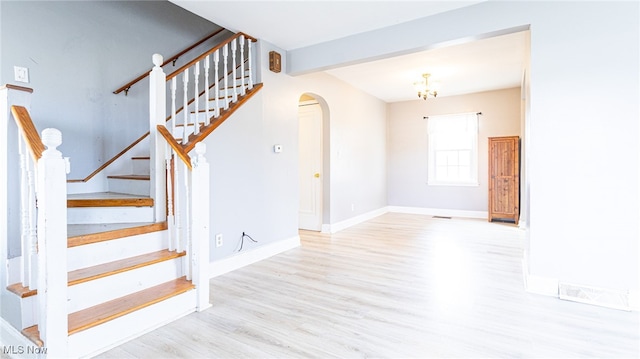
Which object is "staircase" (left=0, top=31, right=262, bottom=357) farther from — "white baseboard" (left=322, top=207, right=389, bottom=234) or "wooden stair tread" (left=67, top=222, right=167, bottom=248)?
"white baseboard" (left=322, top=207, right=389, bottom=234)

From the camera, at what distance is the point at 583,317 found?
2.32 m

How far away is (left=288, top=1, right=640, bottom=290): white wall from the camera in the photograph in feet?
7.98

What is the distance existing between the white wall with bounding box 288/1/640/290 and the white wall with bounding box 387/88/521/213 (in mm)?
4058

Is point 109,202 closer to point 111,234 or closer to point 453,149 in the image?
point 111,234

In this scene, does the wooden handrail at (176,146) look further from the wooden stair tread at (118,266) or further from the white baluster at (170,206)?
the wooden stair tread at (118,266)

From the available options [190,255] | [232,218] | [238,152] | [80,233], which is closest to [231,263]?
[232,218]

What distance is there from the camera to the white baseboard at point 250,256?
3344 mm

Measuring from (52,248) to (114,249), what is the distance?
715 millimetres

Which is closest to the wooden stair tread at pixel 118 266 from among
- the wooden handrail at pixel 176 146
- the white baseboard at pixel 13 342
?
the white baseboard at pixel 13 342

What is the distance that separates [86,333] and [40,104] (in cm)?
252

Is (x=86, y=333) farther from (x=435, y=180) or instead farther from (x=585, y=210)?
(x=435, y=180)

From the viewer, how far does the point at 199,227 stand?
246 cm

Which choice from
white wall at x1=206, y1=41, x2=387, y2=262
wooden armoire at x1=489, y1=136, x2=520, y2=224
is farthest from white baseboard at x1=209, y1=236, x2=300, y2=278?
wooden armoire at x1=489, y1=136, x2=520, y2=224

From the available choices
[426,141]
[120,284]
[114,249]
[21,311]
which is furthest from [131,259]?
[426,141]
